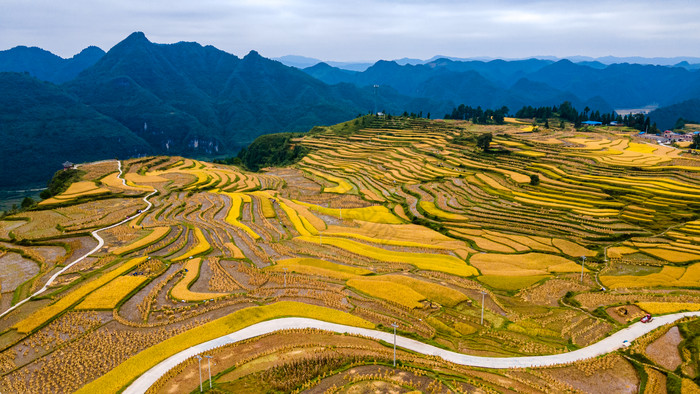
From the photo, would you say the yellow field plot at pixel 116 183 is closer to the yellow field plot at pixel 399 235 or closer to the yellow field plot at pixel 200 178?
the yellow field plot at pixel 200 178

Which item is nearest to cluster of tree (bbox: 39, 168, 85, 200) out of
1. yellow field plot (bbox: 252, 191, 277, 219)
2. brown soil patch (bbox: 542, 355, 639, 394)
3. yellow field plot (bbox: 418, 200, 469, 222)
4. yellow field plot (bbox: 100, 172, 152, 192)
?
yellow field plot (bbox: 100, 172, 152, 192)

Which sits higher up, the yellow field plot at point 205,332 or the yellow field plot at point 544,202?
the yellow field plot at point 544,202

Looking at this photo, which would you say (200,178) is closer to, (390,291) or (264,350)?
(390,291)

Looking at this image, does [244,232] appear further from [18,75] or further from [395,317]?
[18,75]

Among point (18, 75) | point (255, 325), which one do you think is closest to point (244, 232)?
point (255, 325)

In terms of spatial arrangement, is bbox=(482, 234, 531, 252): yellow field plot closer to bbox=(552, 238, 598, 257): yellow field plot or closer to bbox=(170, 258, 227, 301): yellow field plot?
bbox=(552, 238, 598, 257): yellow field plot

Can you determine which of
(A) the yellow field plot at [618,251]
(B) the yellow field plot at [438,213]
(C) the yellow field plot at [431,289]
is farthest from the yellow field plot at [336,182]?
(A) the yellow field plot at [618,251]

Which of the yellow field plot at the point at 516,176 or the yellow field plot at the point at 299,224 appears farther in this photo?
the yellow field plot at the point at 516,176
